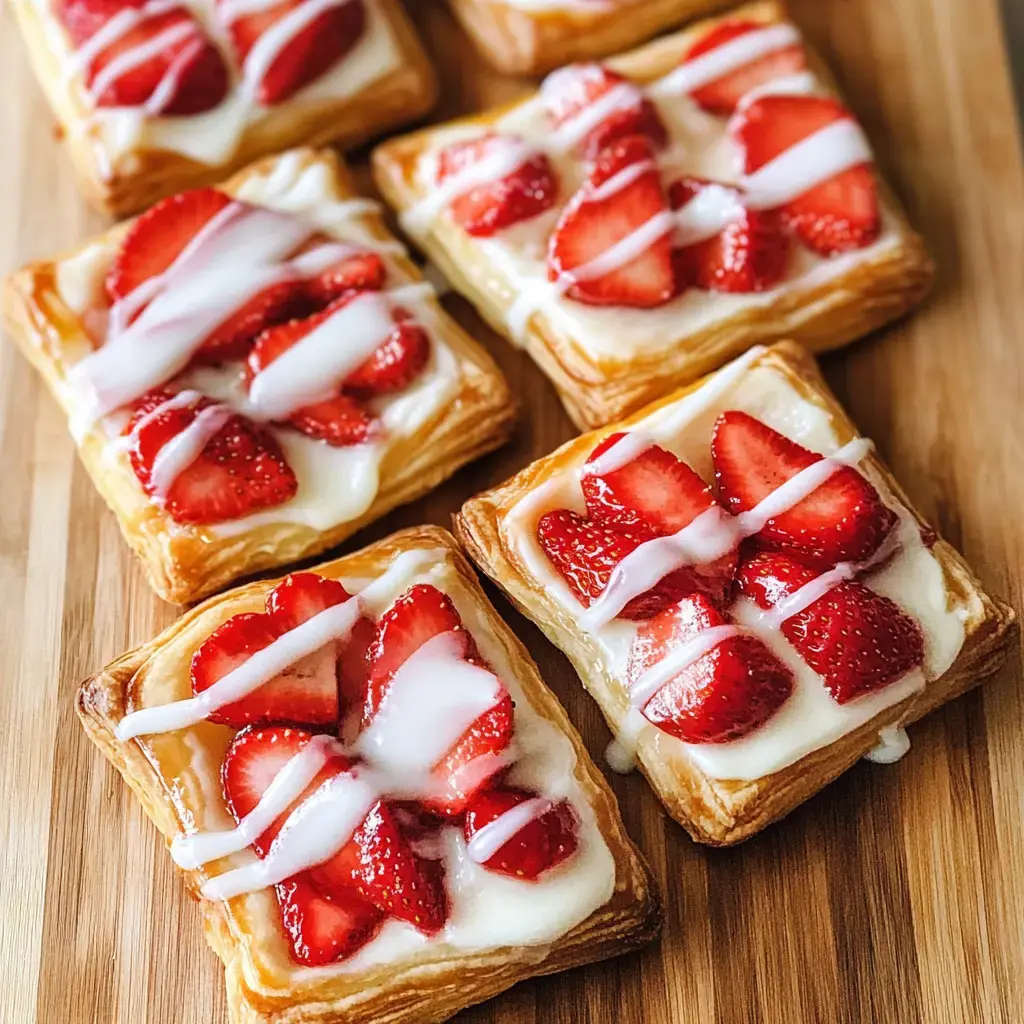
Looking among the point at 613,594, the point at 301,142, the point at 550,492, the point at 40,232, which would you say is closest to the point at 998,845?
the point at 613,594

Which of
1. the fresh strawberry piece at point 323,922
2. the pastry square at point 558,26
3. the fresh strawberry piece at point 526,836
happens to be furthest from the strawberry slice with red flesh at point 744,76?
the fresh strawberry piece at point 323,922

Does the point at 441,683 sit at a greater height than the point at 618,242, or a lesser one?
lesser

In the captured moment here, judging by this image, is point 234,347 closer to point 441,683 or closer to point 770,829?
point 441,683

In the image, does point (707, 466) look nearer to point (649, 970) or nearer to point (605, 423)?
point (605, 423)

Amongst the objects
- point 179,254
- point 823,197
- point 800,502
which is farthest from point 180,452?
point 823,197

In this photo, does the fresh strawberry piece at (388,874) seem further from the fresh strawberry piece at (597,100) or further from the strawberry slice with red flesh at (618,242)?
the fresh strawberry piece at (597,100)

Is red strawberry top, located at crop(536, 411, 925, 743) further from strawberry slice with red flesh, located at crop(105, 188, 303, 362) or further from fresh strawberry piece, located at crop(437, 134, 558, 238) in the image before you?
strawberry slice with red flesh, located at crop(105, 188, 303, 362)
